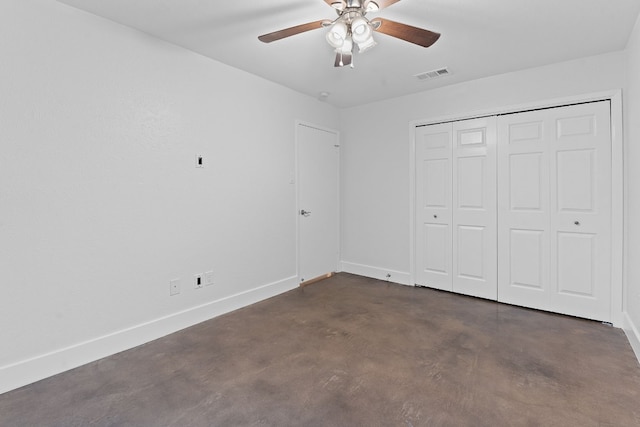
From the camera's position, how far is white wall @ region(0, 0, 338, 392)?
6.89 ft

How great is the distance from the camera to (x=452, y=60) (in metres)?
3.22

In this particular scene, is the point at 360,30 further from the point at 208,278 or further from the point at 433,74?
the point at 208,278

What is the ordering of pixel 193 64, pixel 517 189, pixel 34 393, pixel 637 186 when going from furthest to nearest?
pixel 517 189 < pixel 193 64 < pixel 637 186 < pixel 34 393

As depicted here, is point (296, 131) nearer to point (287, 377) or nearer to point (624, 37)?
point (287, 377)

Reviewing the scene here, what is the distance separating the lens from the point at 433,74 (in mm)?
3572

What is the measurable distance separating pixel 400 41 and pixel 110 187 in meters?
2.66

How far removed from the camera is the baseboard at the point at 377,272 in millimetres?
4402

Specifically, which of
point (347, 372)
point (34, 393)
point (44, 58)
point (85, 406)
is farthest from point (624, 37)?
point (34, 393)

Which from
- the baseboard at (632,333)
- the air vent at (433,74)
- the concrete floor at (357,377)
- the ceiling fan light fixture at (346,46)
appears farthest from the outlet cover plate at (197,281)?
the baseboard at (632,333)

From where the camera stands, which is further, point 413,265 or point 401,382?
point 413,265

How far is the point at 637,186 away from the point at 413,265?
7.77ft

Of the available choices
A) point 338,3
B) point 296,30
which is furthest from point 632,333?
point 296,30

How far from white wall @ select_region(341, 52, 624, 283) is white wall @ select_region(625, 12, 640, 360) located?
0.47 meters

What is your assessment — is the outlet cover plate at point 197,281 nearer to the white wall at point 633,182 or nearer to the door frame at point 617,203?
the white wall at point 633,182
